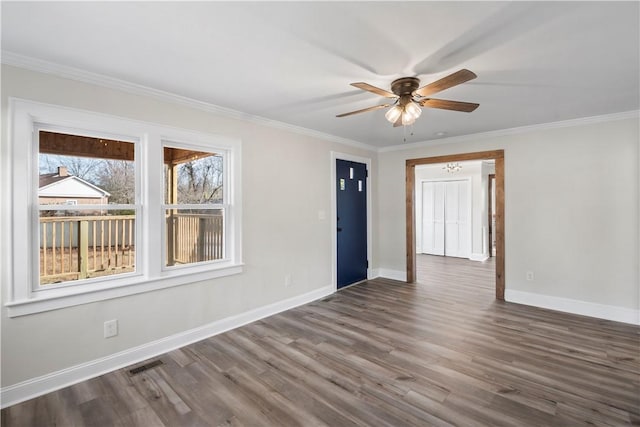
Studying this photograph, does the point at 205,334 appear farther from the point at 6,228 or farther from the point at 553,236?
the point at 553,236

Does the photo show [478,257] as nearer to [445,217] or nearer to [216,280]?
[445,217]

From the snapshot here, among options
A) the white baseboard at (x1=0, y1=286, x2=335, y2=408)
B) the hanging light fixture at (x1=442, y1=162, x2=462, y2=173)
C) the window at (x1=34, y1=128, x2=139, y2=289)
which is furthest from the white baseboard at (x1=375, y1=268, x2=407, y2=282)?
the window at (x1=34, y1=128, x2=139, y2=289)

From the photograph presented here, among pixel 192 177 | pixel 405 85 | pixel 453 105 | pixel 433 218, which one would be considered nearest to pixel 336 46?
pixel 405 85

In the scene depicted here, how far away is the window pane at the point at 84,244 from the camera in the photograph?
2.32m

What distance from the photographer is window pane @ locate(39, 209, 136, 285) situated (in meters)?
2.32

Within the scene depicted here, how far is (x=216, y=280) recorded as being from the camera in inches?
126

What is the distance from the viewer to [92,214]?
2523 millimetres

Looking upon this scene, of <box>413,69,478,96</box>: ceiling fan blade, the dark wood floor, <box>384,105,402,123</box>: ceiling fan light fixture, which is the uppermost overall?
<box>413,69,478,96</box>: ceiling fan blade

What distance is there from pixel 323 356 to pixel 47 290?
2272 mm

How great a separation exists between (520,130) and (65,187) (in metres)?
5.13

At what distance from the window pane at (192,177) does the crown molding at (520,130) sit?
10.5 ft

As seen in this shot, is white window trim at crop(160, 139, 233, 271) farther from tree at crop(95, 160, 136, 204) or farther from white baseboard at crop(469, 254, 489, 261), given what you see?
white baseboard at crop(469, 254, 489, 261)

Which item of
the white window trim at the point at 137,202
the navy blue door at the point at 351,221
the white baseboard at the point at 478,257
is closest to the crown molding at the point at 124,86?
the white window trim at the point at 137,202

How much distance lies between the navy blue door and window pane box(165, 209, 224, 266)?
1992mm
